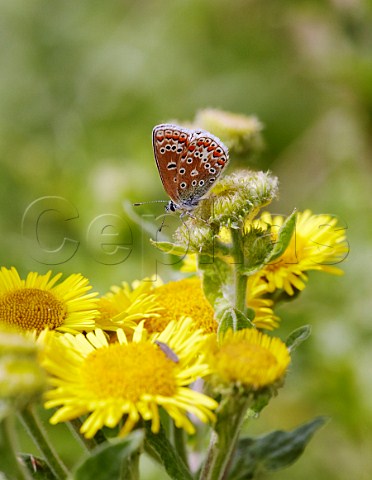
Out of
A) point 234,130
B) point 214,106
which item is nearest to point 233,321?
point 234,130

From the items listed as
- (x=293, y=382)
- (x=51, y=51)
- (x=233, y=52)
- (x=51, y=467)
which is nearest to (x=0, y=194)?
(x=51, y=51)

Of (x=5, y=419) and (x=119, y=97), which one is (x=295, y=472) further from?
(x=119, y=97)

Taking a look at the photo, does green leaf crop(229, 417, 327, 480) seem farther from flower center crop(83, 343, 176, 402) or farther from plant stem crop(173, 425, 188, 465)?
flower center crop(83, 343, 176, 402)

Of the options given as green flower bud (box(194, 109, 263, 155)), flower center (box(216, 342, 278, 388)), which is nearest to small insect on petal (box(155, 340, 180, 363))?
flower center (box(216, 342, 278, 388))

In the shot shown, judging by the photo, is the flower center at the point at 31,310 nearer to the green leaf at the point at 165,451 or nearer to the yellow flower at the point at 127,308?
the yellow flower at the point at 127,308

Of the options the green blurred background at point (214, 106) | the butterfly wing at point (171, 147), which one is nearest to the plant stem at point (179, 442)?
the butterfly wing at point (171, 147)

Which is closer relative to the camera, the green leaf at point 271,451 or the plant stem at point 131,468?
the plant stem at point 131,468
